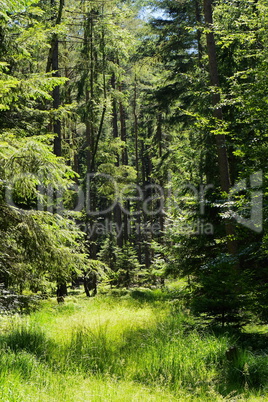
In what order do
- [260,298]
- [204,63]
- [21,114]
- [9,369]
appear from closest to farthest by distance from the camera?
1. [9,369]
2. [260,298]
3. [21,114]
4. [204,63]

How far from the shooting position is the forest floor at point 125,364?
4.23m

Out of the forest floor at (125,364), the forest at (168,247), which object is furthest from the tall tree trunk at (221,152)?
the forest floor at (125,364)

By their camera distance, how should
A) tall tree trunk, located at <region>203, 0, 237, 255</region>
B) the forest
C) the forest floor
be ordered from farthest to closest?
tall tree trunk, located at <region>203, 0, 237, 255</region> → the forest → the forest floor

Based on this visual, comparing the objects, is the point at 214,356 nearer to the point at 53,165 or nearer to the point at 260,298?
the point at 260,298

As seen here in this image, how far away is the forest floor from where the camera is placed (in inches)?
166

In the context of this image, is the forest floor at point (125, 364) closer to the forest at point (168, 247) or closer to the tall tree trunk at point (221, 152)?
the forest at point (168, 247)

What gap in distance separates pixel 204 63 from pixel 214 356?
11.5 meters

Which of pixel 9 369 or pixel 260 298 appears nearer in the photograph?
pixel 9 369

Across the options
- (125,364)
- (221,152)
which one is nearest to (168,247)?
(221,152)

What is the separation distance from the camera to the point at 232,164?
11930mm

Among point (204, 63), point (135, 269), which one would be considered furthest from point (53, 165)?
point (135, 269)

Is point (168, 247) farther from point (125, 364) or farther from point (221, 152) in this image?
point (125, 364)

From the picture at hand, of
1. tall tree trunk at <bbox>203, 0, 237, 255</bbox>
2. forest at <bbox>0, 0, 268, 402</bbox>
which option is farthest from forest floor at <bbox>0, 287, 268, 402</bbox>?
tall tree trunk at <bbox>203, 0, 237, 255</bbox>

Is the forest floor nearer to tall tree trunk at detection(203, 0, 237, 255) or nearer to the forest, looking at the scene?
the forest
